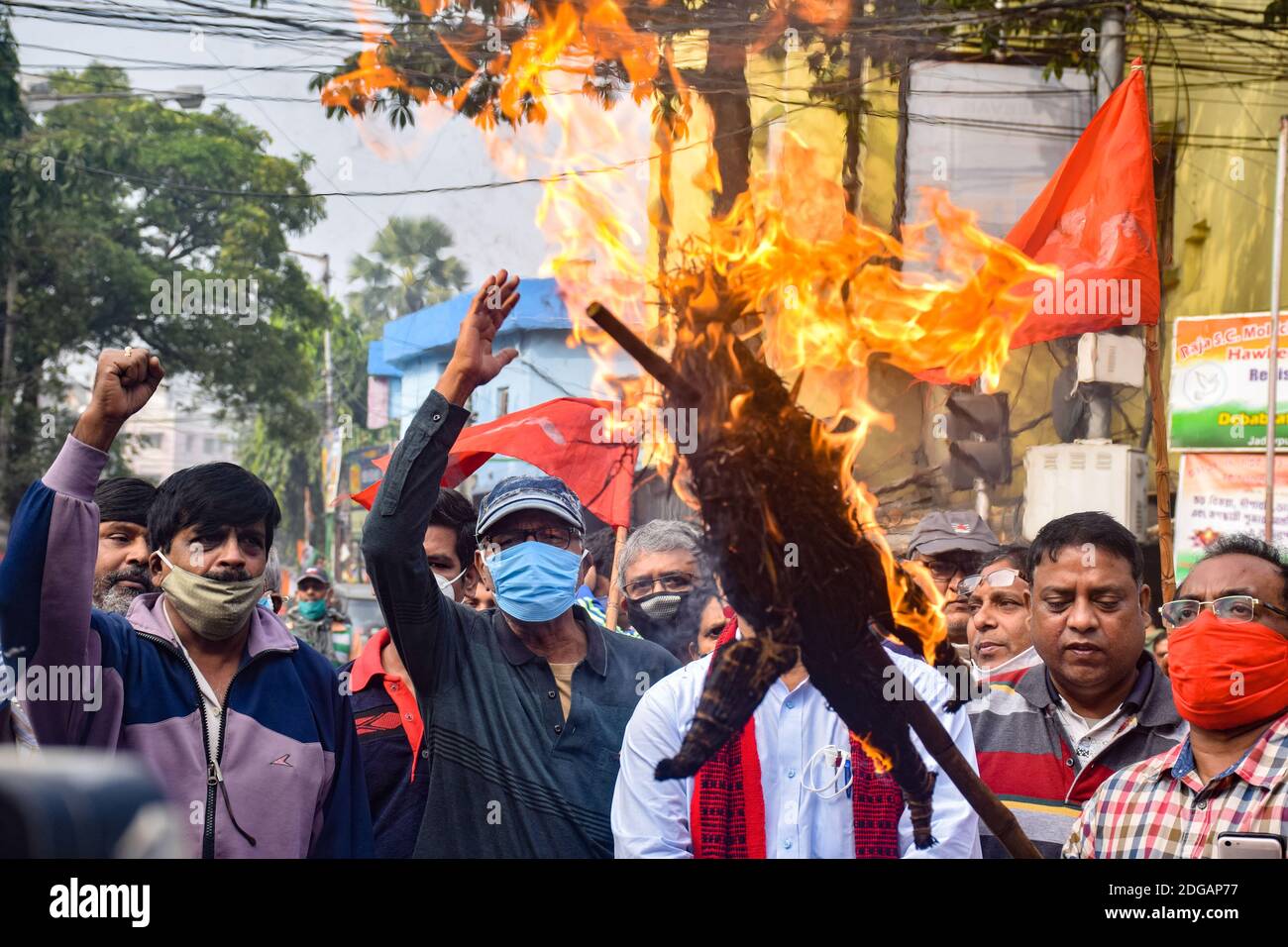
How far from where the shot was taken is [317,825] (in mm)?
→ 2900

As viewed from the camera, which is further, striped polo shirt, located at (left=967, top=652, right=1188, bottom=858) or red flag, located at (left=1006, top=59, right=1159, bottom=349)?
red flag, located at (left=1006, top=59, right=1159, bottom=349)

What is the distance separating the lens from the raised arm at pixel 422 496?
3025 millimetres

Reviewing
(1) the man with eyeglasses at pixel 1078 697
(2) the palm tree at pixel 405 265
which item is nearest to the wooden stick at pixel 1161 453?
(1) the man with eyeglasses at pixel 1078 697

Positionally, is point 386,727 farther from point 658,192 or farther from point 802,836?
point 658,192

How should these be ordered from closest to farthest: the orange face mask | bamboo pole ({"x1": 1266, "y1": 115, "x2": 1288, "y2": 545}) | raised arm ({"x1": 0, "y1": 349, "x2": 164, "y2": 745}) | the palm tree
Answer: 1. raised arm ({"x1": 0, "y1": 349, "x2": 164, "y2": 745})
2. the orange face mask
3. the palm tree
4. bamboo pole ({"x1": 1266, "y1": 115, "x2": 1288, "y2": 545})

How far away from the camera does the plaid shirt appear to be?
2729 millimetres

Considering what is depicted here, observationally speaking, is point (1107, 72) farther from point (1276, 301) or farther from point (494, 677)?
point (494, 677)

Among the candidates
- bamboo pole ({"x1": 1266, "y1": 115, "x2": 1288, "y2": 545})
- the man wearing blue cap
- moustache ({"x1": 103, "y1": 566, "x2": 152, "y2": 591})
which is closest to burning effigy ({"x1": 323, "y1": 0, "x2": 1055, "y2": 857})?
the man wearing blue cap

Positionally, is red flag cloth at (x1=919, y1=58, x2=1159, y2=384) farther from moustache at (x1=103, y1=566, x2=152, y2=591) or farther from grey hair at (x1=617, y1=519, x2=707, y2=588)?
moustache at (x1=103, y1=566, x2=152, y2=591)

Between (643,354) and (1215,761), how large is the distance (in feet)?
5.07

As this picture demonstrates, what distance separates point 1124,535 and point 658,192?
217cm

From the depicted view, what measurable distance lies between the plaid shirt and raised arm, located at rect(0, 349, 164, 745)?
7.01 feet

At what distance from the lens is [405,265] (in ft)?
21.4
